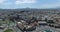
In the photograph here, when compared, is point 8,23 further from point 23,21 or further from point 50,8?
point 50,8

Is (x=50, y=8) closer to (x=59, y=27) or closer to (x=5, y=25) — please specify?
(x=59, y=27)

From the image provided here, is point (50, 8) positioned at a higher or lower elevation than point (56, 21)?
higher

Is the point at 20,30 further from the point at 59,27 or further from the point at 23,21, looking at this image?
the point at 59,27

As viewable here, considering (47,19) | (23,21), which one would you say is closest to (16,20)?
(23,21)

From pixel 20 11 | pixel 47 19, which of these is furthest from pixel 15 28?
pixel 47 19

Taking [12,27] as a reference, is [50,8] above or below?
above
